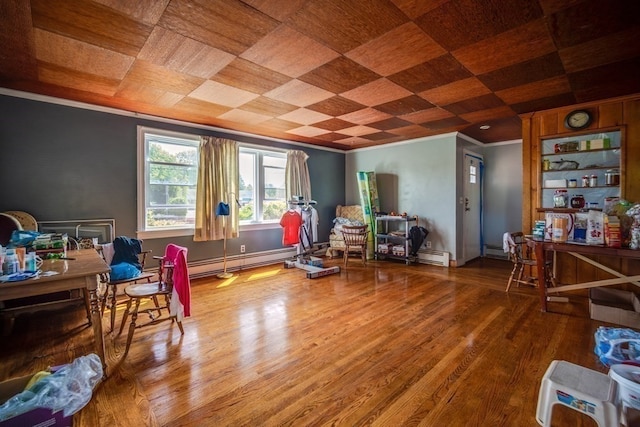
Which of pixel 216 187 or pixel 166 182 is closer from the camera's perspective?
pixel 166 182

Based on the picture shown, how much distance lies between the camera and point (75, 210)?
3615 millimetres

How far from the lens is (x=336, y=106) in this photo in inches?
148

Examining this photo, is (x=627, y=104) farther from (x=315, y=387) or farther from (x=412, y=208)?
(x=315, y=387)

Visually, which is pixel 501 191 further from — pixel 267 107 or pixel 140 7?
pixel 140 7

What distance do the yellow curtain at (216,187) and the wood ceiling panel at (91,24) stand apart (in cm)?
235

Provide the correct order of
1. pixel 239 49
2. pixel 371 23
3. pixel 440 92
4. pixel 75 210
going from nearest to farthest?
pixel 371 23 < pixel 239 49 < pixel 440 92 < pixel 75 210

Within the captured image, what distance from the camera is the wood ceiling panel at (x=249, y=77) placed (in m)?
2.66

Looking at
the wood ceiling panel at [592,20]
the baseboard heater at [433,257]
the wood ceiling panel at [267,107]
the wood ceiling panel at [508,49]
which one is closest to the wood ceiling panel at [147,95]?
the wood ceiling panel at [267,107]

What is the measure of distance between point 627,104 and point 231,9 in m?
4.36

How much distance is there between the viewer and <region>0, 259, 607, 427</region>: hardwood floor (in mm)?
1670

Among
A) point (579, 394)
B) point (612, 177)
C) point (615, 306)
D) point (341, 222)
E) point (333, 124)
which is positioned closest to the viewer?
point (579, 394)

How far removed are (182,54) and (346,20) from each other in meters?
1.40

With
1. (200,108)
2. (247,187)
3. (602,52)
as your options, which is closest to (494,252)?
(602,52)

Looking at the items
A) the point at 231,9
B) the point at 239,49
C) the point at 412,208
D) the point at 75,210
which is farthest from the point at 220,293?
the point at 412,208
